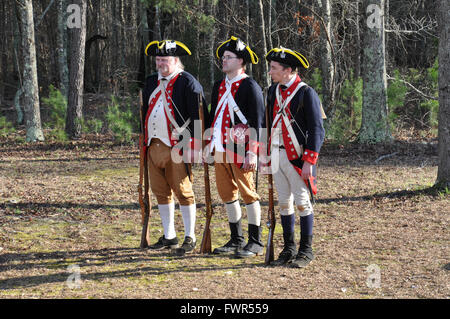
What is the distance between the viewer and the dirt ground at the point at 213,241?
5156 millimetres

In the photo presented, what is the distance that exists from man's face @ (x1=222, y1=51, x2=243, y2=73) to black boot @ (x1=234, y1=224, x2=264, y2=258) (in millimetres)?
1690

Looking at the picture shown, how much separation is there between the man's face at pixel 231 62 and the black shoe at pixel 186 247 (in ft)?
6.19

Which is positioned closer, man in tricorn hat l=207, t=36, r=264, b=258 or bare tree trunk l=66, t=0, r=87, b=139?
man in tricorn hat l=207, t=36, r=264, b=258

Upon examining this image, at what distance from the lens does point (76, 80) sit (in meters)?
15.8

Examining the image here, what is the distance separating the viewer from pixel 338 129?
1402 centimetres

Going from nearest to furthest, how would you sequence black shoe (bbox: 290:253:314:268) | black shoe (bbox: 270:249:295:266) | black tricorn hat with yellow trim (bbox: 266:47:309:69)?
1. black tricorn hat with yellow trim (bbox: 266:47:309:69)
2. black shoe (bbox: 290:253:314:268)
3. black shoe (bbox: 270:249:295:266)

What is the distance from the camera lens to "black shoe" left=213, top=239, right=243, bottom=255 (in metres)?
6.27

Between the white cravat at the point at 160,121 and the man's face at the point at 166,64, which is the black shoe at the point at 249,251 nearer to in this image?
the white cravat at the point at 160,121

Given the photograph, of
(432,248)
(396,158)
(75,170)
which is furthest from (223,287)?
(396,158)

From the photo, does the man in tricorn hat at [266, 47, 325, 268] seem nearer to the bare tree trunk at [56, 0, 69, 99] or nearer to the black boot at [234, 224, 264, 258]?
the black boot at [234, 224, 264, 258]

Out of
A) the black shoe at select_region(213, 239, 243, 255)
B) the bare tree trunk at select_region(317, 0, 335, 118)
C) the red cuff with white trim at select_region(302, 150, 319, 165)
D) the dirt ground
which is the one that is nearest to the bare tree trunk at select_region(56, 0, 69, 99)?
the dirt ground

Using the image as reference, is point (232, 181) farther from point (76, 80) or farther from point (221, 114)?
point (76, 80)

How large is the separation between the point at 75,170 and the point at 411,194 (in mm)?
6567

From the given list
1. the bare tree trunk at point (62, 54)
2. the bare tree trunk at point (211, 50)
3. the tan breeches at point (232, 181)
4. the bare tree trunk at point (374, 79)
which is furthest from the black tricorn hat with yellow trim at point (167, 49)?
the bare tree trunk at point (62, 54)
